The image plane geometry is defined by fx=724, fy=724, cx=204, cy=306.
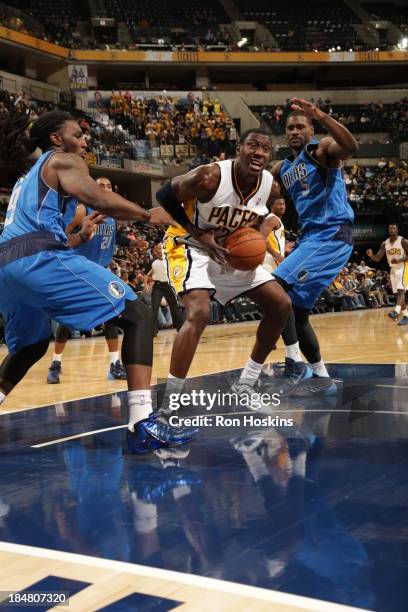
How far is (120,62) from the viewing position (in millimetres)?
30859

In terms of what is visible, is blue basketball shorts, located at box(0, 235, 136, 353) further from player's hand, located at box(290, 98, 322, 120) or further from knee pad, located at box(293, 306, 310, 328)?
knee pad, located at box(293, 306, 310, 328)

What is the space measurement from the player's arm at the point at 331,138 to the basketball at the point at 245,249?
91cm

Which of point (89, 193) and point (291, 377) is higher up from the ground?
point (89, 193)

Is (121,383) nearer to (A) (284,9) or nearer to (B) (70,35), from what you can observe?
(B) (70,35)

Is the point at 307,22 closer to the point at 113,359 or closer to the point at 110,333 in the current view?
the point at 110,333

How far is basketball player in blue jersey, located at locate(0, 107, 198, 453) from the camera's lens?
3.69 meters

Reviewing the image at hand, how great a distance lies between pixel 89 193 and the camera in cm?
361

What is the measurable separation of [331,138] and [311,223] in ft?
2.51

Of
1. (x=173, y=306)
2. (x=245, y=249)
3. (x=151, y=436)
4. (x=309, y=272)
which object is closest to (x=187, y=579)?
(x=151, y=436)

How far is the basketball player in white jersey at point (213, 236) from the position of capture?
451 centimetres

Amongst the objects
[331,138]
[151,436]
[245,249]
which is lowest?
[151,436]

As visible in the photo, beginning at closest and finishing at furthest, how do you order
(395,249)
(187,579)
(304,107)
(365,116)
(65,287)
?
(187,579) → (65,287) → (304,107) → (395,249) → (365,116)

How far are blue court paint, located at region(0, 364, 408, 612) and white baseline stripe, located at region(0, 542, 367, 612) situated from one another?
39 mm

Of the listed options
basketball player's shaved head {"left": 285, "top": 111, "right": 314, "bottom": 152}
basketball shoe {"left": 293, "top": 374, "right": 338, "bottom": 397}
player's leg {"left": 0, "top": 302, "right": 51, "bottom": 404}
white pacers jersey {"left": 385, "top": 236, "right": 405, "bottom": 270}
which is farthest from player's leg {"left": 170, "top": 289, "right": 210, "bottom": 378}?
white pacers jersey {"left": 385, "top": 236, "right": 405, "bottom": 270}
